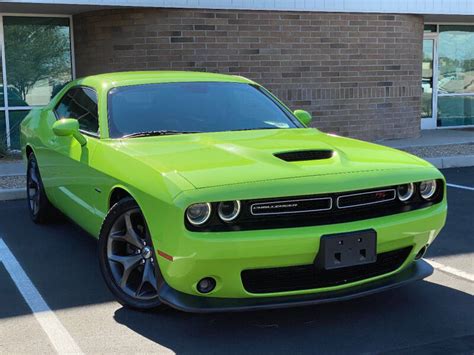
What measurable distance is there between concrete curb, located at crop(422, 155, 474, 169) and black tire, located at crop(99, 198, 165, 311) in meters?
6.95

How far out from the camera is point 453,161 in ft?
32.8

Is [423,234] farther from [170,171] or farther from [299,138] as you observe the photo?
[170,171]

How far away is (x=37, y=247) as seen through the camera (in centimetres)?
552

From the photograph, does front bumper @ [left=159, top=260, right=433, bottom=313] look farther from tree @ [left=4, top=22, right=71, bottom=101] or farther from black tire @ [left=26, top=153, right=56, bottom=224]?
tree @ [left=4, top=22, right=71, bottom=101]

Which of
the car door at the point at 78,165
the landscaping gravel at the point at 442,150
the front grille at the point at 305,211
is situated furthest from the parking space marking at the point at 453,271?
the landscaping gravel at the point at 442,150

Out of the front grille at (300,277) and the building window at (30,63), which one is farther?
the building window at (30,63)

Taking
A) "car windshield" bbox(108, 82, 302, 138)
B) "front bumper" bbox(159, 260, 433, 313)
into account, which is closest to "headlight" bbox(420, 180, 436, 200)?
"front bumper" bbox(159, 260, 433, 313)

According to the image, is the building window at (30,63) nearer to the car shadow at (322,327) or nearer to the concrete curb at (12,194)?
the concrete curb at (12,194)

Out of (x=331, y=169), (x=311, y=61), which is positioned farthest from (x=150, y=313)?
(x=311, y=61)

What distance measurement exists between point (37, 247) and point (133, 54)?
5311 millimetres

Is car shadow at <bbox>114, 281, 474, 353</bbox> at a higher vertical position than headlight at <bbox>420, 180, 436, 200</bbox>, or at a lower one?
lower

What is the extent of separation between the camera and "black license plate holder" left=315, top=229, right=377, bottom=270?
11.0 ft

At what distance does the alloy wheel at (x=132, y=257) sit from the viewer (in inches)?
148

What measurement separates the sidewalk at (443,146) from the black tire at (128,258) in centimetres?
691
